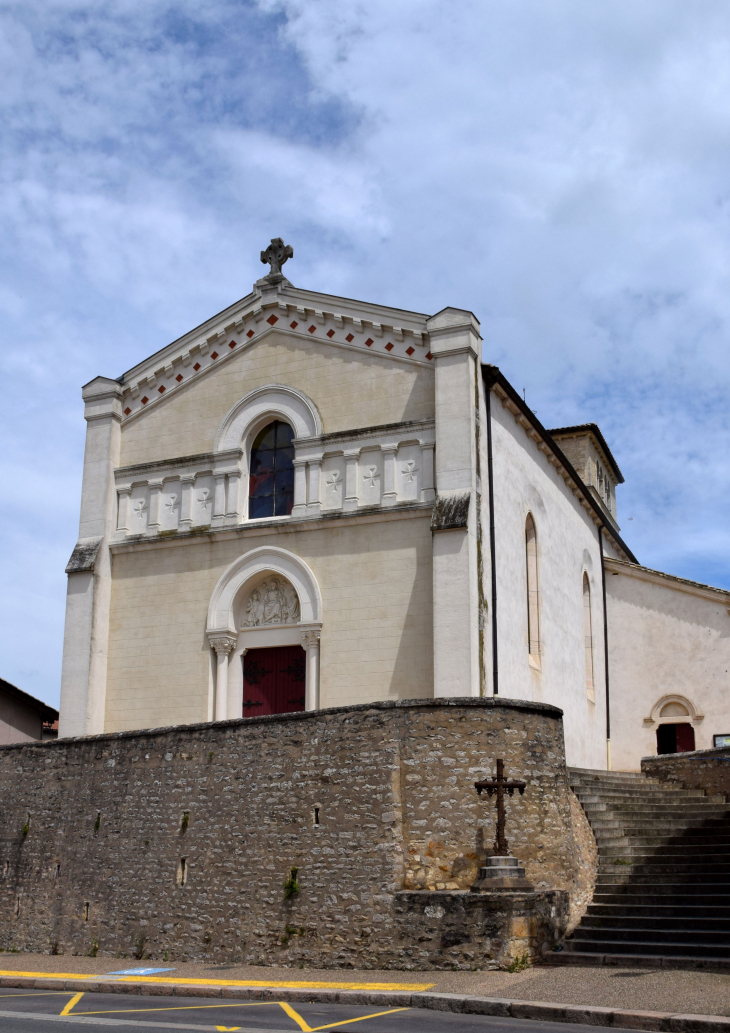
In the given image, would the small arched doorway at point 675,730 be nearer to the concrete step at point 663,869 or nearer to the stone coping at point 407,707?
the concrete step at point 663,869

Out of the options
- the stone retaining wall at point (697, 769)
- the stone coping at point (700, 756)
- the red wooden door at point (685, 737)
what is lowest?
the stone retaining wall at point (697, 769)

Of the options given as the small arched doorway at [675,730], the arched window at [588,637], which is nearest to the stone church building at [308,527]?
the arched window at [588,637]

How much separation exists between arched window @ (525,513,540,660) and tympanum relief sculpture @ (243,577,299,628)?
5.38m

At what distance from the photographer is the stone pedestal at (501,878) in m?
13.2

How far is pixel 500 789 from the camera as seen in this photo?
45.1 feet

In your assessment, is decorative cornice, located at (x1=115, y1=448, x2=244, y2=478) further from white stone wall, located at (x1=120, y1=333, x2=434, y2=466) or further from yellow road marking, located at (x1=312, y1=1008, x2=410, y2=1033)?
yellow road marking, located at (x1=312, y1=1008, x2=410, y2=1033)

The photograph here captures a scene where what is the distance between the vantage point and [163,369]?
23609 millimetres

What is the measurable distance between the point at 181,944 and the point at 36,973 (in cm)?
210

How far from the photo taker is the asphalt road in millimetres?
10125

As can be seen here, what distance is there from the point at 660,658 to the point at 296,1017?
19.8 metres

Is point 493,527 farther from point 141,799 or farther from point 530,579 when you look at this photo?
point 141,799

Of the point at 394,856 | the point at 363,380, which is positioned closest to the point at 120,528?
the point at 363,380

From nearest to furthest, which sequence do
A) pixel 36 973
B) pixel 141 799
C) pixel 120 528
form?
pixel 36 973
pixel 141 799
pixel 120 528

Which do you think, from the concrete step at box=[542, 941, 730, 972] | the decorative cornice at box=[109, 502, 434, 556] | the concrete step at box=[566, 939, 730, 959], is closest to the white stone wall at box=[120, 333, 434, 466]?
the decorative cornice at box=[109, 502, 434, 556]
